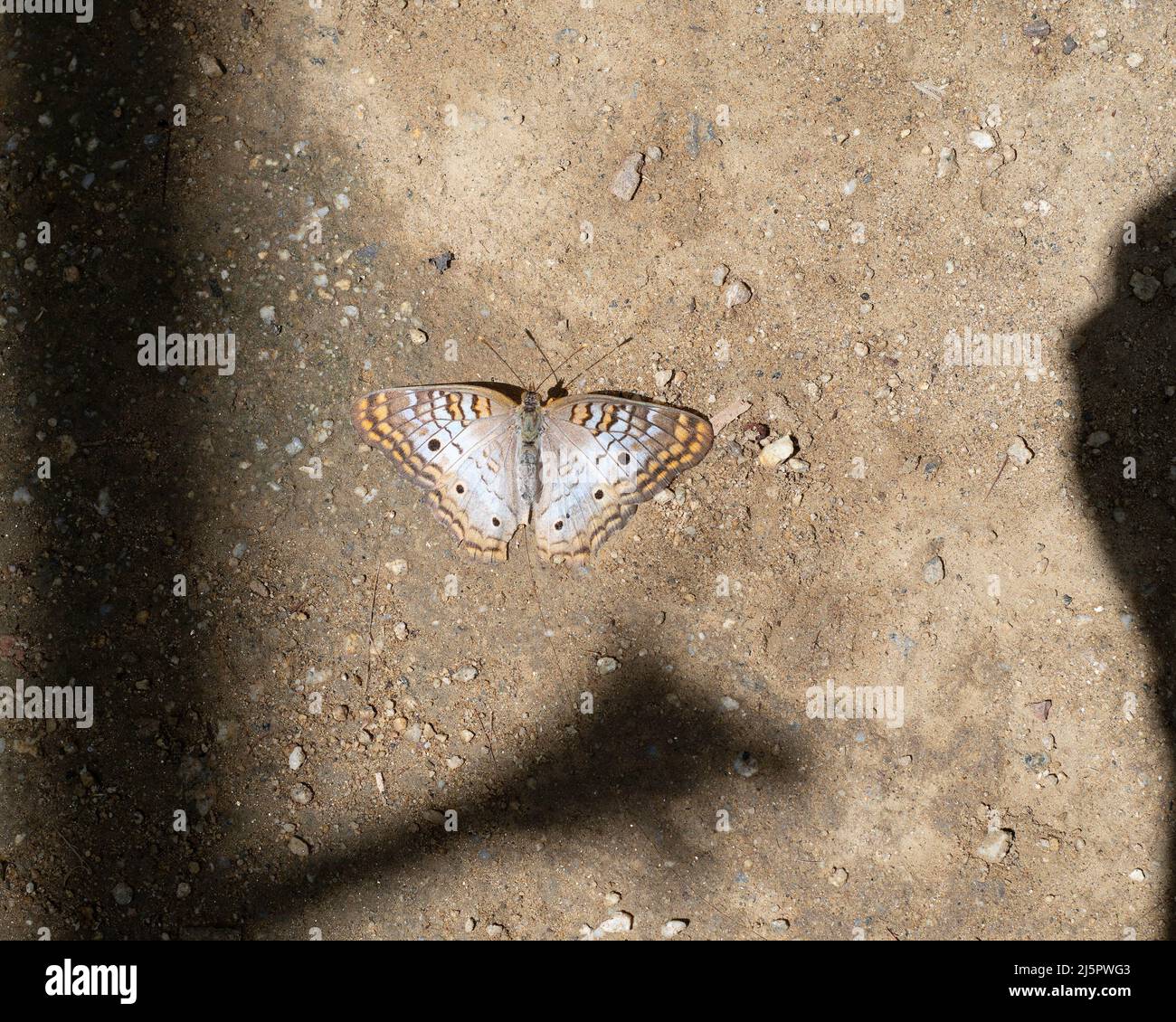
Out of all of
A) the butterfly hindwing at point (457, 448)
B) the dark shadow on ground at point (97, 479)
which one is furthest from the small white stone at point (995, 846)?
the dark shadow on ground at point (97, 479)

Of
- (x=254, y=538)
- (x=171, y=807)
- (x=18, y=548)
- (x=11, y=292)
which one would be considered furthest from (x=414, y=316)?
(x=171, y=807)

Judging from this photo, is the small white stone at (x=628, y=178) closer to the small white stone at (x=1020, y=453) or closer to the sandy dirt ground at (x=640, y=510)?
the sandy dirt ground at (x=640, y=510)

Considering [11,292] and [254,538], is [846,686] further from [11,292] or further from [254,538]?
[11,292]

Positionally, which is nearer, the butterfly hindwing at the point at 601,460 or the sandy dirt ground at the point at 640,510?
the butterfly hindwing at the point at 601,460

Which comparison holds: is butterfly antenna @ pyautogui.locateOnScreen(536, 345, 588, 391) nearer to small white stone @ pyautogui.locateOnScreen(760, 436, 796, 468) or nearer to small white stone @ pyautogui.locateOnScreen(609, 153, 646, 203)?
small white stone @ pyautogui.locateOnScreen(609, 153, 646, 203)

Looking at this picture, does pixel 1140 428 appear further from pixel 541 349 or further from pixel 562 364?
pixel 541 349

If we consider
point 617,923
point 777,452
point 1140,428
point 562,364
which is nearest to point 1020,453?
point 1140,428

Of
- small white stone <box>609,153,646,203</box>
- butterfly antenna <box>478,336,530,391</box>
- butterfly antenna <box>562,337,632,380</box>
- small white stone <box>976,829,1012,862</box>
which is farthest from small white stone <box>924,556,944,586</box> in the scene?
small white stone <box>609,153,646,203</box>
